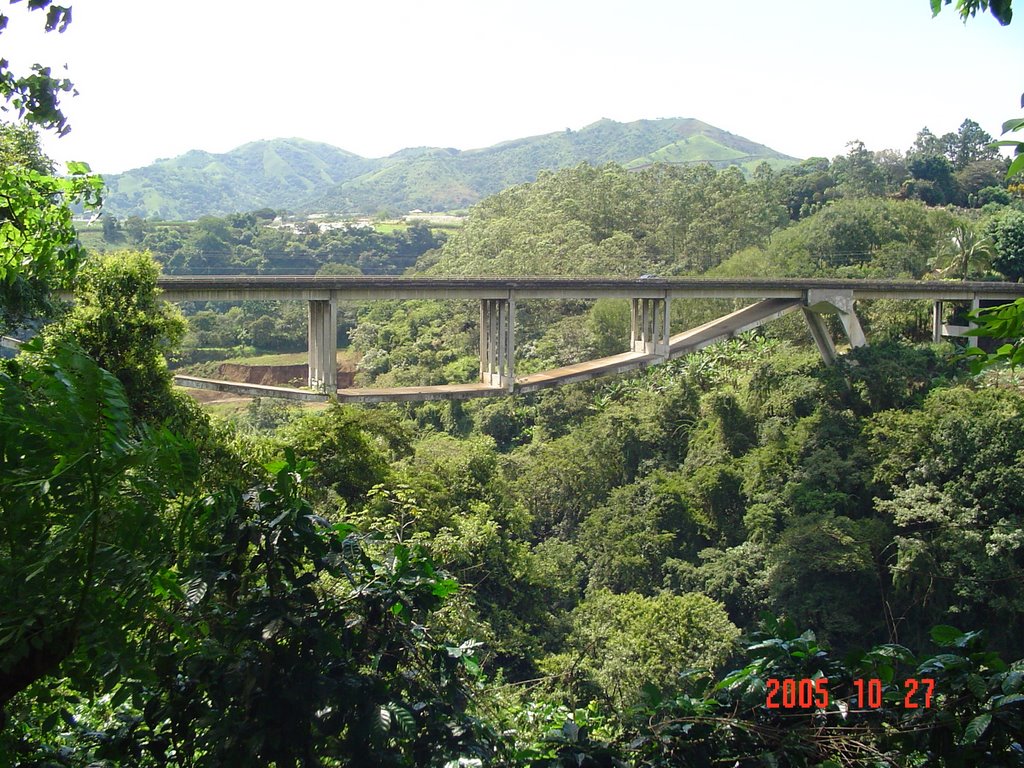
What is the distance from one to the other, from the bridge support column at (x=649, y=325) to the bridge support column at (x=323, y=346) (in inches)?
414

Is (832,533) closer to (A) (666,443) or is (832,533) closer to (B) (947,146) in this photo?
(A) (666,443)

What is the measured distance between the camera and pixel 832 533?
2139 centimetres

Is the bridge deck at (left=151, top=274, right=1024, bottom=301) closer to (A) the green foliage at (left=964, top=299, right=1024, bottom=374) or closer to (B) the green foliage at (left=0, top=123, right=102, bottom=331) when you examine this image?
(B) the green foliage at (left=0, top=123, right=102, bottom=331)

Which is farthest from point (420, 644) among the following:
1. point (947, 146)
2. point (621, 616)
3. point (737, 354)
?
point (947, 146)

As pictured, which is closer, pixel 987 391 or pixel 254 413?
pixel 987 391

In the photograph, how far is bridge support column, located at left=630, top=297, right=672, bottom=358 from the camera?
28.9 metres

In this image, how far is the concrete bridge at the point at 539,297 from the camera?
2159 centimetres

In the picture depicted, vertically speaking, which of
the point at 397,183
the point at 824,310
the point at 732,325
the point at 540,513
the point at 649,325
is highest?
the point at 397,183

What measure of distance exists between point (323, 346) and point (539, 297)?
7.06 meters

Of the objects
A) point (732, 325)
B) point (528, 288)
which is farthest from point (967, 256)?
point (528, 288)

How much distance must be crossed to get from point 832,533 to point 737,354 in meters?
12.2

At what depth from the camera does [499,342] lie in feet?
87.4
